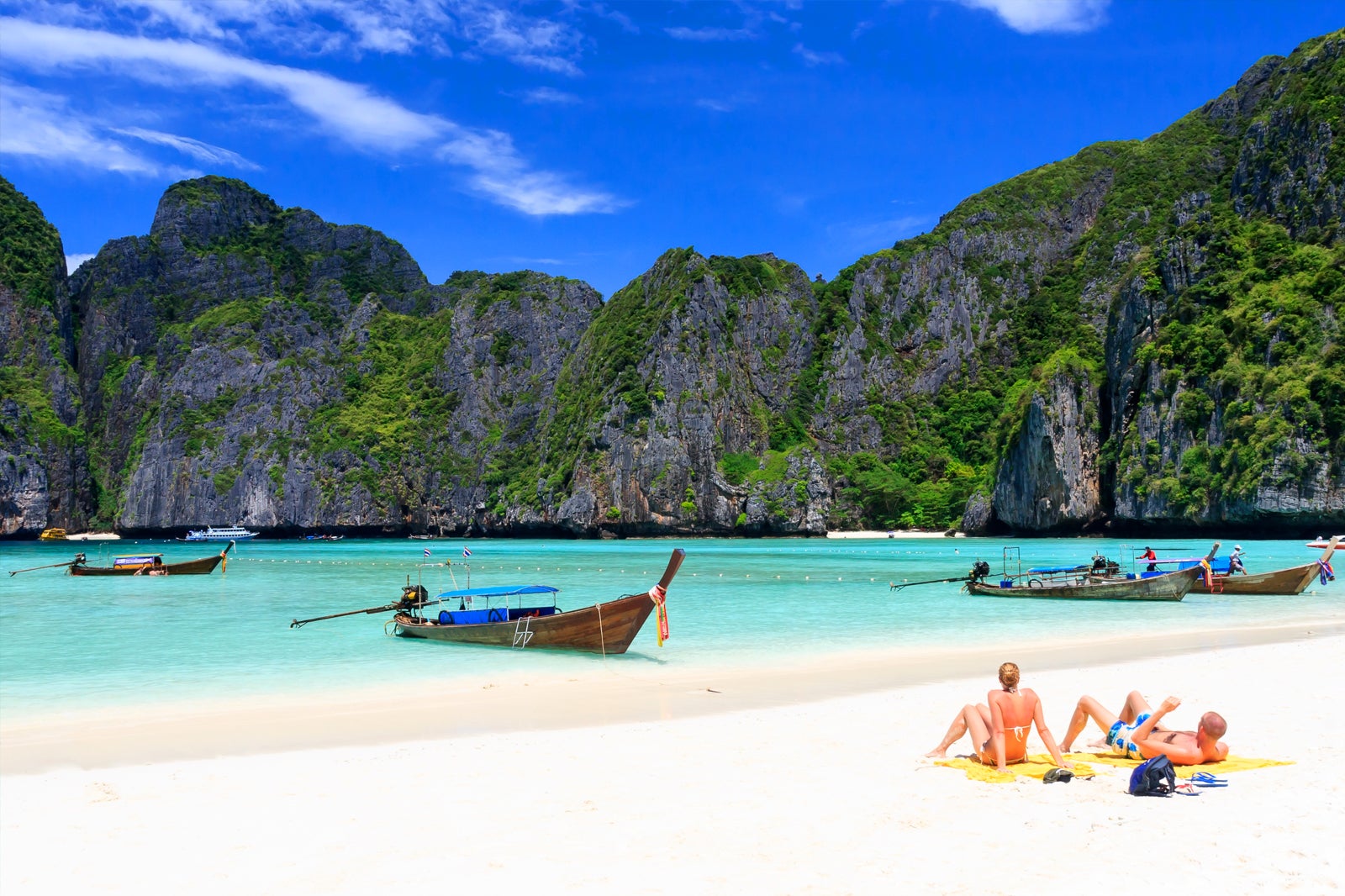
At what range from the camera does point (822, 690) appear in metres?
14.5

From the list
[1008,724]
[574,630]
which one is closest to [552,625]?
[574,630]

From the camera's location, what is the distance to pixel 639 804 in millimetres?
7812

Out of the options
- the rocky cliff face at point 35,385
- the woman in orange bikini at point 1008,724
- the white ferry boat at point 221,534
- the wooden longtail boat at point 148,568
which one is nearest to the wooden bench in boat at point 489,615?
the woman in orange bikini at point 1008,724

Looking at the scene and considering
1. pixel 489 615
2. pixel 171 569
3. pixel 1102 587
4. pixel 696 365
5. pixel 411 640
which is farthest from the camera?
pixel 696 365

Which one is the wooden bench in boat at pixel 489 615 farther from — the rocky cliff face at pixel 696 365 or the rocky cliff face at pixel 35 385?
the rocky cliff face at pixel 35 385

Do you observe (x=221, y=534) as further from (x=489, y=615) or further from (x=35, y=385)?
(x=489, y=615)

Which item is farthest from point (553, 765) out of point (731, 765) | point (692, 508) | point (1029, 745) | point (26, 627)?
point (692, 508)

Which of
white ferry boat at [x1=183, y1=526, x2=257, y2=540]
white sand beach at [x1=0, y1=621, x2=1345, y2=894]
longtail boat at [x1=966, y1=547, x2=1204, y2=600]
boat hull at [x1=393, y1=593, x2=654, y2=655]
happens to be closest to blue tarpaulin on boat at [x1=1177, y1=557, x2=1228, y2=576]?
longtail boat at [x1=966, y1=547, x2=1204, y2=600]

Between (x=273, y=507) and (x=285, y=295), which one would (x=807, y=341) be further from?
(x=285, y=295)

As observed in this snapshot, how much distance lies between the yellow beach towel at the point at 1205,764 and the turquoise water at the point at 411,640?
9717 mm

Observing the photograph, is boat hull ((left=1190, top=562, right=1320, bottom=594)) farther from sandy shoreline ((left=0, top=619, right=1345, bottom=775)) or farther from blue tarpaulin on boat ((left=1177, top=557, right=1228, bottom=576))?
sandy shoreline ((left=0, top=619, right=1345, bottom=775))

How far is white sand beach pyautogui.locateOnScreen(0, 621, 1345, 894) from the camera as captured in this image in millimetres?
6031

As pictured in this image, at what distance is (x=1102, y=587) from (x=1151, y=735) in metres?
23.6

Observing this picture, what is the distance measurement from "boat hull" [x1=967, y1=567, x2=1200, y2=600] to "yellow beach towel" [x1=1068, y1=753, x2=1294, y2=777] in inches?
907
